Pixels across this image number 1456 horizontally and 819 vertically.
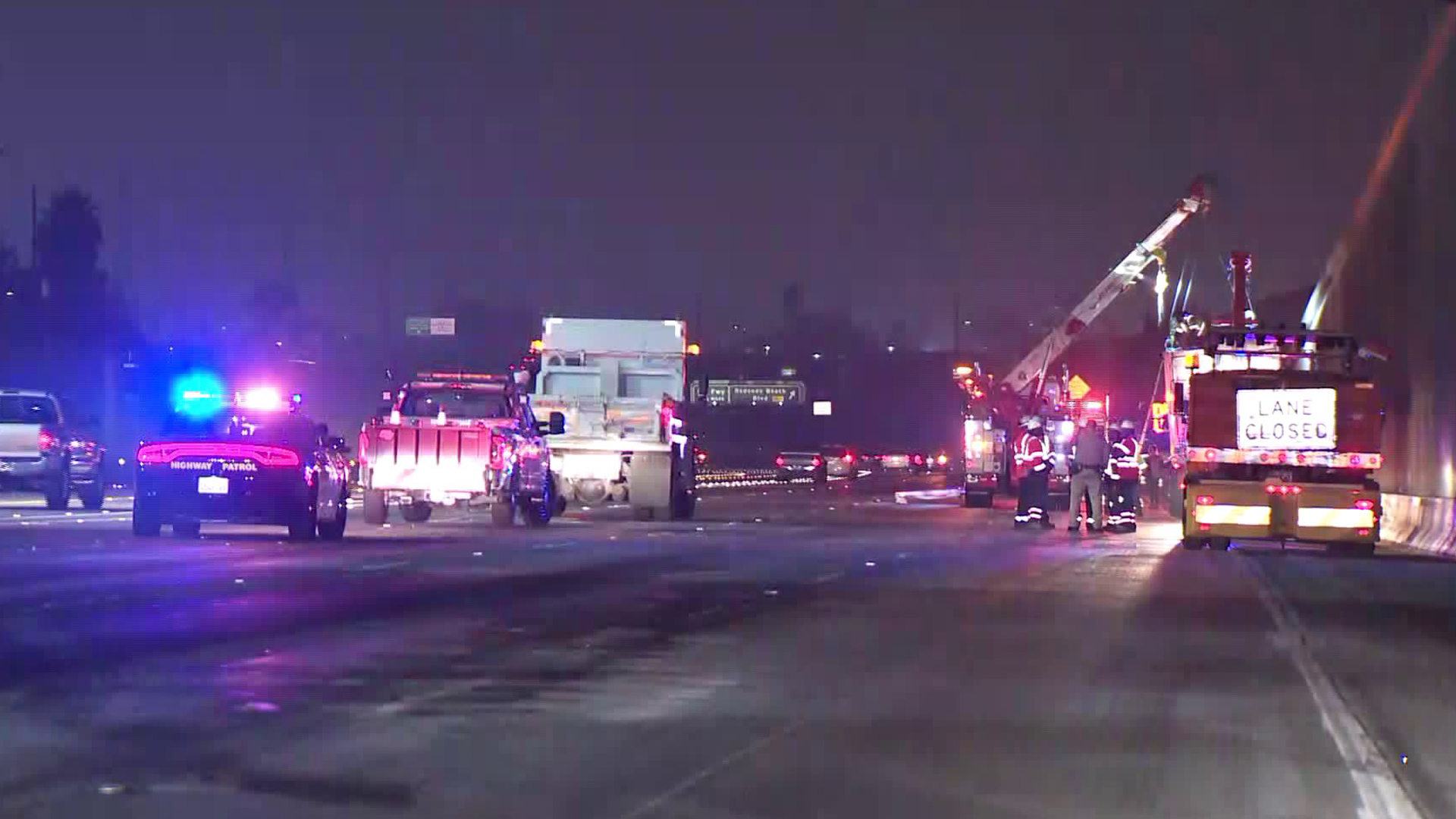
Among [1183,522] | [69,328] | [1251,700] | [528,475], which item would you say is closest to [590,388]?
[528,475]

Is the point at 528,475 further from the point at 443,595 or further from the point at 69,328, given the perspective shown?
the point at 69,328

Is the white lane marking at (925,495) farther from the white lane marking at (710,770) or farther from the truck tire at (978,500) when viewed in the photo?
the white lane marking at (710,770)

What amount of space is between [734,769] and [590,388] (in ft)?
102

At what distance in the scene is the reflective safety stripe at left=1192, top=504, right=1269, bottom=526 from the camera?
3359cm

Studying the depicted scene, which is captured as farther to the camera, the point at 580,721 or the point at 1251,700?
the point at 1251,700

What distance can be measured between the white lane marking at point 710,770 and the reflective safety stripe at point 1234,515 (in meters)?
22.2

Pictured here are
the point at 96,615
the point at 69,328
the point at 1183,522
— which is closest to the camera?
the point at 96,615

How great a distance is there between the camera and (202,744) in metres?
11.2

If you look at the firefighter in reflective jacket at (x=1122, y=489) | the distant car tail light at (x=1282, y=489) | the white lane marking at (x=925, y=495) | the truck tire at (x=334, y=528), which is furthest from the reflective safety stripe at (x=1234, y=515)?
the white lane marking at (x=925, y=495)

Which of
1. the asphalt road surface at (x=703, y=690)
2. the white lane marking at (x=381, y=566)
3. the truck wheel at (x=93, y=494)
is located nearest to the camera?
the asphalt road surface at (x=703, y=690)

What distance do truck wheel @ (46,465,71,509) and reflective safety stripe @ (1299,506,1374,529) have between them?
2095cm

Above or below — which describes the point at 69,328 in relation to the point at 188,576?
above

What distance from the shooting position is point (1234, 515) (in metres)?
33.7

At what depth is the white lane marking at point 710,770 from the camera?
380 inches
